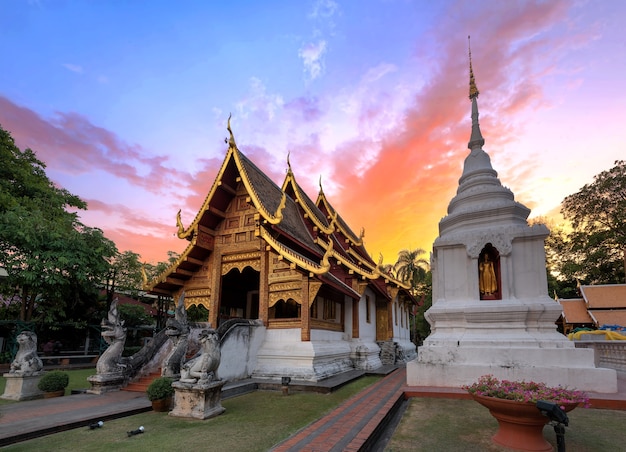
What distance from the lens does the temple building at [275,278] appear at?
9.55m

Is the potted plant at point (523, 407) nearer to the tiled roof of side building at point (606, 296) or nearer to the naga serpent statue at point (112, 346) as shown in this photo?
the naga serpent statue at point (112, 346)

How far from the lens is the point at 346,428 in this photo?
5.03 metres

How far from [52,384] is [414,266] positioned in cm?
3467

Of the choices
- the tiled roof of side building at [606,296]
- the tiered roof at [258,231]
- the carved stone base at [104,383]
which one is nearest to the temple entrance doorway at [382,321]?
the tiered roof at [258,231]

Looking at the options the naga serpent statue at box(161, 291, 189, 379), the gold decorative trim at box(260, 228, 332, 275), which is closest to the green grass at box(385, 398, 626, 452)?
the gold decorative trim at box(260, 228, 332, 275)

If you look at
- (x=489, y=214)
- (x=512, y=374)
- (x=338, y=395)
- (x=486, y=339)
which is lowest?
(x=338, y=395)

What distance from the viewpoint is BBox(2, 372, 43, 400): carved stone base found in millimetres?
7336

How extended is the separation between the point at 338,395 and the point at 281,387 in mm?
1332

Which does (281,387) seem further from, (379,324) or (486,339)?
(379,324)

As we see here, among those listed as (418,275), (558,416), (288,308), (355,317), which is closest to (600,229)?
(418,275)

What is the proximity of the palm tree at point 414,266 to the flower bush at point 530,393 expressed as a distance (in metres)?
33.4

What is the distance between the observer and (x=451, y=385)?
7363 millimetres

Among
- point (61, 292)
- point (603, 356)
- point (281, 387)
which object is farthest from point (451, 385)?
point (61, 292)

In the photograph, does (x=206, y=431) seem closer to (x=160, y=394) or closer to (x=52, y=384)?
(x=160, y=394)
